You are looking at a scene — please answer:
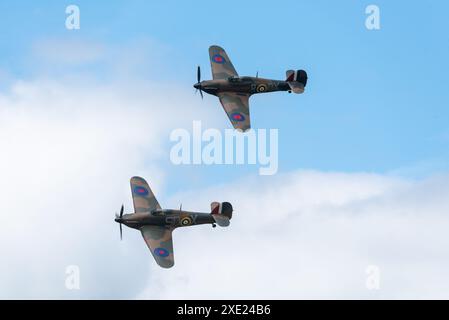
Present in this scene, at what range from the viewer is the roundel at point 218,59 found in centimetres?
8806

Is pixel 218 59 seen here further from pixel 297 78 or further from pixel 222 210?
pixel 222 210

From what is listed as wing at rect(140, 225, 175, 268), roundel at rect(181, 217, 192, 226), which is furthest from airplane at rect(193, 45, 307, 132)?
wing at rect(140, 225, 175, 268)

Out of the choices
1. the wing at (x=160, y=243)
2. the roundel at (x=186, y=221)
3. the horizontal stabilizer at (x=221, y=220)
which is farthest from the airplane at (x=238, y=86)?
the wing at (x=160, y=243)

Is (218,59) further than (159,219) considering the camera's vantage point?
Yes

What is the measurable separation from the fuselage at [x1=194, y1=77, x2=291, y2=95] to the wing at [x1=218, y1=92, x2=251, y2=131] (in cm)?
50

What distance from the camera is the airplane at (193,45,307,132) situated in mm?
83381

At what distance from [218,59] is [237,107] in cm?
705

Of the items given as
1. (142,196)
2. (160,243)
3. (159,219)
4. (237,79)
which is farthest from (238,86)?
(160,243)

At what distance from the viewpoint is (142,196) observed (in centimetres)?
7925
